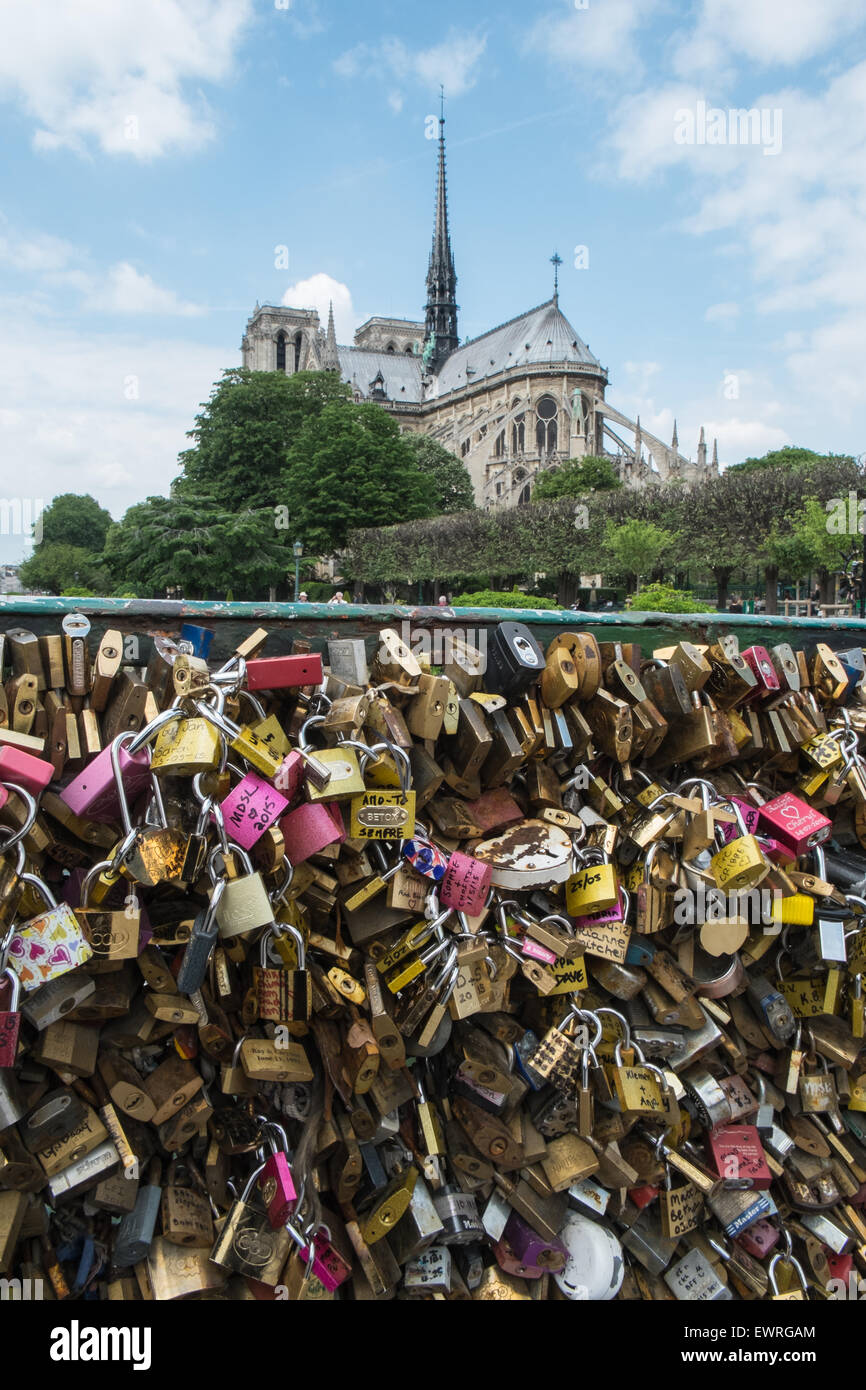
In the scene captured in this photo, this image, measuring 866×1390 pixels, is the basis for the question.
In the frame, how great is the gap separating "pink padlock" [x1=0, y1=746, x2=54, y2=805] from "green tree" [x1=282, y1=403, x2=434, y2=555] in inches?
1962

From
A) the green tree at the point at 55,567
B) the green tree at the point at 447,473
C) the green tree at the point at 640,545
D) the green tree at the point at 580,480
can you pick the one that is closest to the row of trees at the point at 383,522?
the green tree at the point at 640,545

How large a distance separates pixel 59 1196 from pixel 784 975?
6.80 feet

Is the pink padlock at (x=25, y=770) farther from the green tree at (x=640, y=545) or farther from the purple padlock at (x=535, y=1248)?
the green tree at (x=640, y=545)

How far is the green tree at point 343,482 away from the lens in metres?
50.9

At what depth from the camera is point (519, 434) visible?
3381 inches

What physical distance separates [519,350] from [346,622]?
99445 millimetres

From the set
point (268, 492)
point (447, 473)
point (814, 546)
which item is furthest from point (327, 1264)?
point (447, 473)

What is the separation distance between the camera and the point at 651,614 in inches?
113

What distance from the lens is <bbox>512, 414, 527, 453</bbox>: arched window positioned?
85.2 m

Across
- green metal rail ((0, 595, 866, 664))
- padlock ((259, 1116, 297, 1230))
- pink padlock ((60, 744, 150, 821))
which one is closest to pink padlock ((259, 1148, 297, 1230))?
padlock ((259, 1116, 297, 1230))

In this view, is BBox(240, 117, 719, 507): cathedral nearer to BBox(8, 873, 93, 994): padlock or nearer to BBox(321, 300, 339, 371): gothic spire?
BBox(321, 300, 339, 371): gothic spire

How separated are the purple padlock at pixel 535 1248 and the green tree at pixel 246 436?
55604mm
